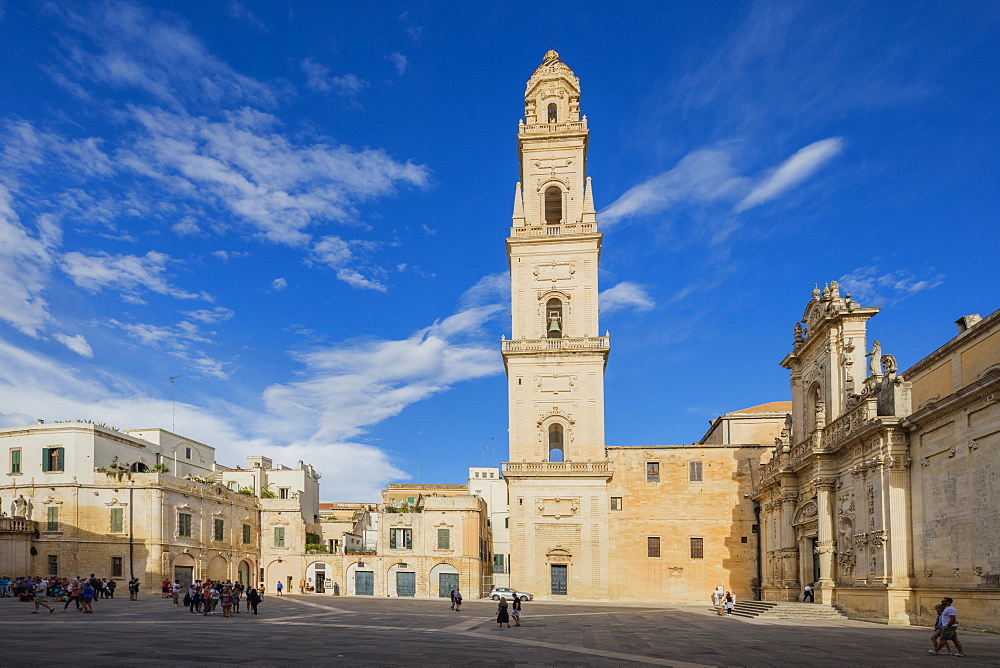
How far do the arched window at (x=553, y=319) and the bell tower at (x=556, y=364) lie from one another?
0.06m

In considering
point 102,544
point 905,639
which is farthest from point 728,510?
point 102,544

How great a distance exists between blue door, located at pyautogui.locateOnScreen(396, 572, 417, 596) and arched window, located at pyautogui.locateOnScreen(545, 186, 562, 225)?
23.4m

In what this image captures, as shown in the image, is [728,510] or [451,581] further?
[451,581]

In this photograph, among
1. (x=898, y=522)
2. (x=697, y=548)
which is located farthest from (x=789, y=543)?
(x=898, y=522)

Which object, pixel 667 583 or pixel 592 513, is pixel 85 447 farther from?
pixel 667 583

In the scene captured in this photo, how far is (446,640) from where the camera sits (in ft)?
68.8

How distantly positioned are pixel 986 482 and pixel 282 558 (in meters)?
42.9

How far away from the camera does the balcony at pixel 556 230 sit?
48.2 meters

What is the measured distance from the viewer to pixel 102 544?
Answer: 141ft

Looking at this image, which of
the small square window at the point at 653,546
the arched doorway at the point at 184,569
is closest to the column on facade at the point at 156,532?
the arched doorway at the point at 184,569

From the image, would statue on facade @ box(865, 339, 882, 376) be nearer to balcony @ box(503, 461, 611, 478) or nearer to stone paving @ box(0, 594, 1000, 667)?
stone paving @ box(0, 594, 1000, 667)

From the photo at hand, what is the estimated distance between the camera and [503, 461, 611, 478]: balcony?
147 feet

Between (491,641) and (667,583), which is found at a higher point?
(491,641)

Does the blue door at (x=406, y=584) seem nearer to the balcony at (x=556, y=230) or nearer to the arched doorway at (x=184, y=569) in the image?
the arched doorway at (x=184, y=569)
